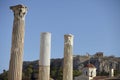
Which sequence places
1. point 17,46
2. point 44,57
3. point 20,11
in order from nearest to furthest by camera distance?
point 17,46 < point 20,11 < point 44,57

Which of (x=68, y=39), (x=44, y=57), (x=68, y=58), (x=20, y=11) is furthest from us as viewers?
(x=68, y=39)

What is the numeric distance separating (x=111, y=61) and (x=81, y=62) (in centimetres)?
1033

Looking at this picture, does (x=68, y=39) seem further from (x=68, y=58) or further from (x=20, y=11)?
(x=20, y=11)

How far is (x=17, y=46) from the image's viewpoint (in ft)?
52.5

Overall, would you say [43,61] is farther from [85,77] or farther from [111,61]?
[111,61]

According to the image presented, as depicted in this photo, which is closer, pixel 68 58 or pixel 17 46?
pixel 17 46

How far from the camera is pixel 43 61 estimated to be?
19.6 m

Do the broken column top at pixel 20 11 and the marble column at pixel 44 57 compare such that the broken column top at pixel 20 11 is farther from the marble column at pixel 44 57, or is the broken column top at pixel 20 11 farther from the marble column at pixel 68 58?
the marble column at pixel 68 58

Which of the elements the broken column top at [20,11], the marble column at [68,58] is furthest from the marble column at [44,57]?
the broken column top at [20,11]

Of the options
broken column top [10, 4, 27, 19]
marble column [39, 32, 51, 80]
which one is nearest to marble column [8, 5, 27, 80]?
broken column top [10, 4, 27, 19]

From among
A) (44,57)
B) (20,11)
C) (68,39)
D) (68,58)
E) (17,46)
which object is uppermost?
(20,11)

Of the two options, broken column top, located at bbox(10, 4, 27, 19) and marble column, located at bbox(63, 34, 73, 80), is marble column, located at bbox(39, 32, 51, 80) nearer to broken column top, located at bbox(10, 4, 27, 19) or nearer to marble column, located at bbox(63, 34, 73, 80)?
marble column, located at bbox(63, 34, 73, 80)

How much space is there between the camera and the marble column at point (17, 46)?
51.7 feet

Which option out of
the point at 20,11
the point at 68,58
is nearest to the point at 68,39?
the point at 68,58
